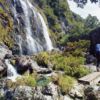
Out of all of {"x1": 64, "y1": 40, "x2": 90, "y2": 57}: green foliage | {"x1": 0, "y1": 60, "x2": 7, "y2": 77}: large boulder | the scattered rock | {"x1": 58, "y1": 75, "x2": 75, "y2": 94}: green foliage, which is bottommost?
the scattered rock

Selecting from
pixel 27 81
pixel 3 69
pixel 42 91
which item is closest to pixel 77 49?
pixel 3 69

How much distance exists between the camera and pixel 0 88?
1750cm

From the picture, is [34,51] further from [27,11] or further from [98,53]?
[98,53]

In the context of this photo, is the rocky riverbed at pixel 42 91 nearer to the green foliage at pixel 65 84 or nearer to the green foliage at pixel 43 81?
the green foliage at pixel 43 81

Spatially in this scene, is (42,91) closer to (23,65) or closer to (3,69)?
(3,69)

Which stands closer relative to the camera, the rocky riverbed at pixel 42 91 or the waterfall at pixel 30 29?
the rocky riverbed at pixel 42 91

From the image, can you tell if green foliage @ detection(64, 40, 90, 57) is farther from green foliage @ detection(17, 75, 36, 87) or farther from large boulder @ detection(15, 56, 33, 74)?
green foliage @ detection(17, 75, 36, 87)

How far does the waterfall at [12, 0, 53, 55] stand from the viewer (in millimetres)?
37519

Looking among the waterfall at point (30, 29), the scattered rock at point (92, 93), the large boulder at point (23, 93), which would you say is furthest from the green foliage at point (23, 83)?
the waterfall at point (30, 29)

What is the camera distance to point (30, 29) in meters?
39.8

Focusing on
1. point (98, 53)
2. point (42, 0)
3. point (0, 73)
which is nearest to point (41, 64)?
point (0, 73)

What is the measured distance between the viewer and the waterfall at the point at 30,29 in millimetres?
37519

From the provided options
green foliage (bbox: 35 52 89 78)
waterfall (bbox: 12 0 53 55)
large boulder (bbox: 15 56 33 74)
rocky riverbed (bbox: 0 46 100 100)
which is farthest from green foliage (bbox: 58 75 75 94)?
waterfall (bbox: 12 0 53 55)

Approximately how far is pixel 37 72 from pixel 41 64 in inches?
96.9
